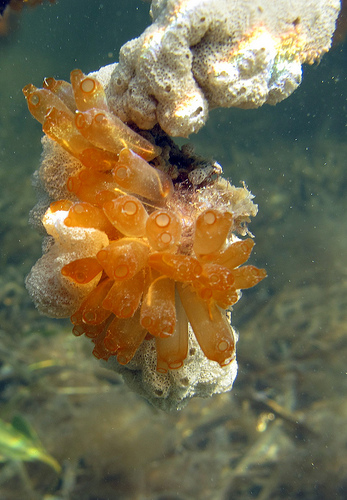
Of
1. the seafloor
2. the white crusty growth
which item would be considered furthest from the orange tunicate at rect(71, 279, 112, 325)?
the seafloor

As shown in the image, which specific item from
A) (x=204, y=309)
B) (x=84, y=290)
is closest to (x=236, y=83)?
(x=204, y=309)

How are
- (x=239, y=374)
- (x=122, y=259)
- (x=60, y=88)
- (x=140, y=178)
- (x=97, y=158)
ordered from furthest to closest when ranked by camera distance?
(x=239, y=374)
(x=60, y=88)
(x=97, y=158)
(x=140, y=178)
(x=122, y=259)

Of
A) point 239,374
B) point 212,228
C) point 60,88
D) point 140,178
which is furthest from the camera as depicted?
point 239,374

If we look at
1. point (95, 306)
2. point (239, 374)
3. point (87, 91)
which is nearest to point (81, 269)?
point (95, 306)

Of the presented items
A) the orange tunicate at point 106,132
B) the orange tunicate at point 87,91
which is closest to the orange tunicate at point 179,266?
the orange tunicate at point 106,132

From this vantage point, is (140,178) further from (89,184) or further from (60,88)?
(60,88)

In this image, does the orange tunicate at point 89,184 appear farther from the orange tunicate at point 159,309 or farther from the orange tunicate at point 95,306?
the orange tunicate at point 159,309

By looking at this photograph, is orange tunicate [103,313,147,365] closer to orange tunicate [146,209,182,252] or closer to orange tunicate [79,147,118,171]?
orange tunicate [146,209,182,252]
